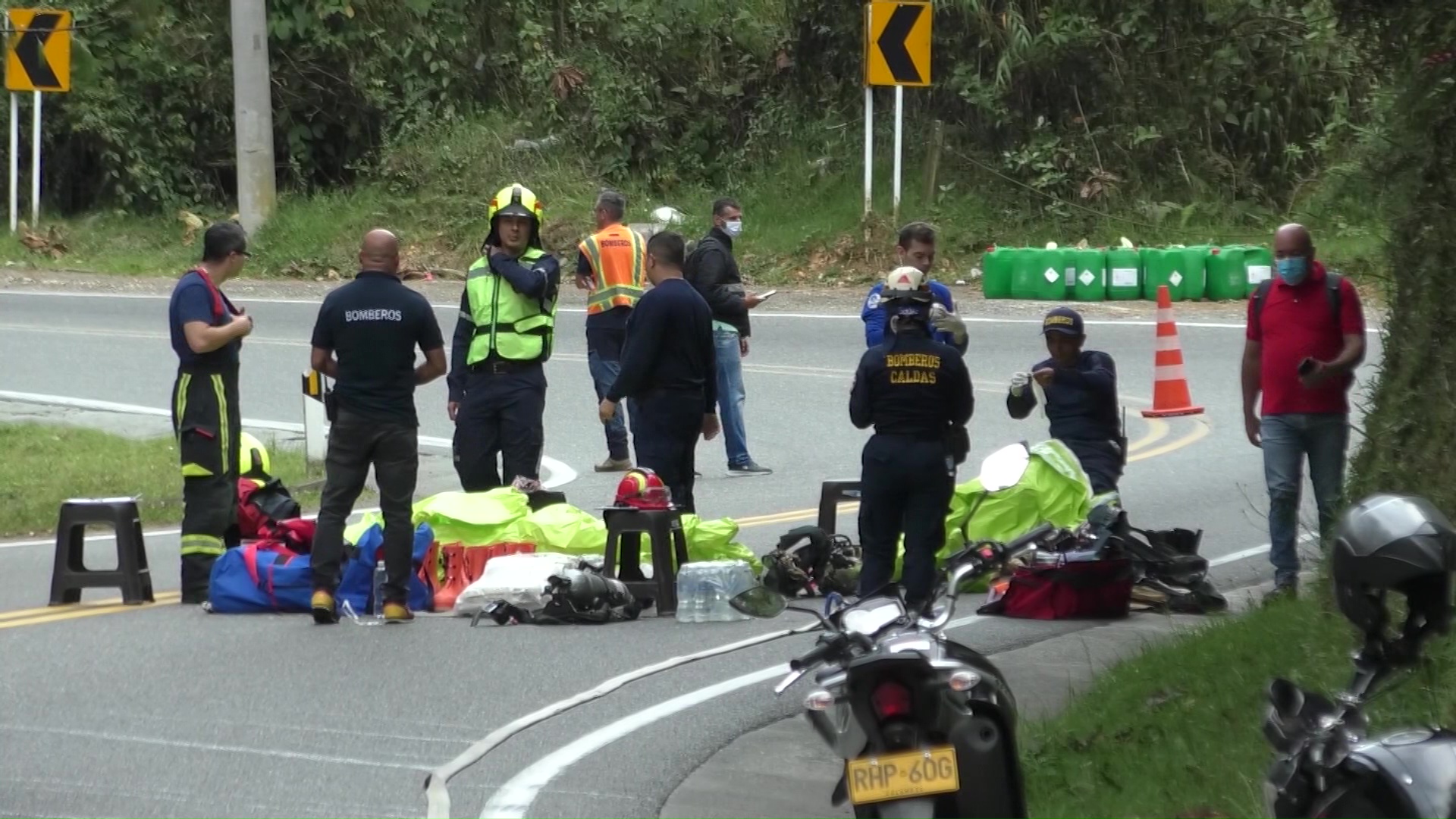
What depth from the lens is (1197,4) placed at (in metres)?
27.8

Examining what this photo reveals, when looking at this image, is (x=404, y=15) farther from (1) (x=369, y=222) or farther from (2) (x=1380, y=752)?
(2) (x=1380, y=752)

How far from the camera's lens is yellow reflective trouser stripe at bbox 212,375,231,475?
10242mm

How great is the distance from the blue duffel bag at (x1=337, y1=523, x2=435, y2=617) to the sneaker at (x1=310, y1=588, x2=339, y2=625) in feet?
0.90

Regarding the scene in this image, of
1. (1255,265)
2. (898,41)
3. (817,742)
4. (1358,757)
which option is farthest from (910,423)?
(898,41)

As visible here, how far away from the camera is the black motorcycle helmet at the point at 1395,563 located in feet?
12.2

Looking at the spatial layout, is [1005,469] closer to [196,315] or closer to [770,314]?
[196,315]

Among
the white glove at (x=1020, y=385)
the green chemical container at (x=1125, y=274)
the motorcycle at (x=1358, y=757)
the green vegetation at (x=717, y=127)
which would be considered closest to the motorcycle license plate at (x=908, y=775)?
the motorcycle at (x=1358, y=757)

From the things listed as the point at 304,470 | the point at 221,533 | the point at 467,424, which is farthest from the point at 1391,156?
the point at 304,470

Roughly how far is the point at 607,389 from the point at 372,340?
523cm

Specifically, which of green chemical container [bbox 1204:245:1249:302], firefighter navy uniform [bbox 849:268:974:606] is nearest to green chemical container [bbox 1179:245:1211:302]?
green chemical container [bbox 1204:245:1249:302]

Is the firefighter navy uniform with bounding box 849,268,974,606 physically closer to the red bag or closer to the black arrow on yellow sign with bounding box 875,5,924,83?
the red bag

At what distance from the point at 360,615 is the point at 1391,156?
17.0 feet

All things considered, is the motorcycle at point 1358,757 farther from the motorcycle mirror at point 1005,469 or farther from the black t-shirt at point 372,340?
the black t-shirt at point 372,340

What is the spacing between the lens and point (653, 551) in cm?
1002
